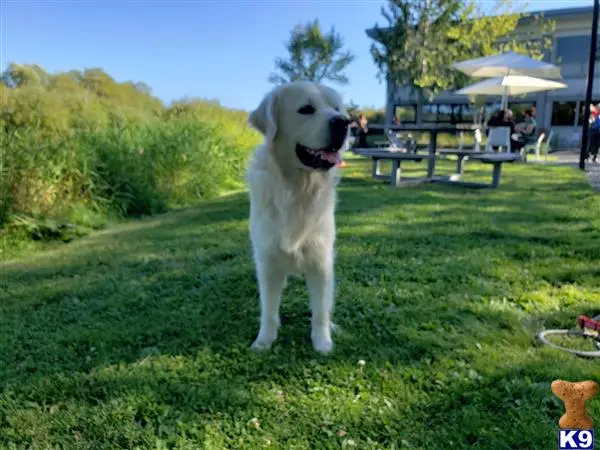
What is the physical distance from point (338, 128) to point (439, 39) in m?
24.2

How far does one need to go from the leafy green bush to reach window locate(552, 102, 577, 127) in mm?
23286

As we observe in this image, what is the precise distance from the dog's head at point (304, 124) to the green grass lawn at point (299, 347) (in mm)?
990

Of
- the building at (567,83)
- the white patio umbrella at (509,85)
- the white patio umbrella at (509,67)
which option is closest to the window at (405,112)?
the building at (567,83)

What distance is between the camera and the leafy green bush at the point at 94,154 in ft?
19.0

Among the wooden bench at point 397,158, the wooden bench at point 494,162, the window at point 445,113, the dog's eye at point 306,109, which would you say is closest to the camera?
the dog's eye at point 306,109

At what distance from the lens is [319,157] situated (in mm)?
2232

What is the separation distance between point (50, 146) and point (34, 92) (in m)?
2.22

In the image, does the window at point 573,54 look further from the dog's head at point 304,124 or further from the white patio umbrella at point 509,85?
the dog's head at point 304,124

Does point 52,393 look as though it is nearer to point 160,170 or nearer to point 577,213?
point 577,213

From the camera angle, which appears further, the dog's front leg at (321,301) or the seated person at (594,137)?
the seated person at (594,137)

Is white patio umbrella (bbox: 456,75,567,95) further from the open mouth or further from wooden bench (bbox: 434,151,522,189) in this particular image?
the open mouth

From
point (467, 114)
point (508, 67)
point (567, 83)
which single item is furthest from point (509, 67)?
point (567, 83)

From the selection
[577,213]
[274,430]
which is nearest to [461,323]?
[274,430]

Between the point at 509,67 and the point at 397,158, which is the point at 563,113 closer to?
the point at 509,67
